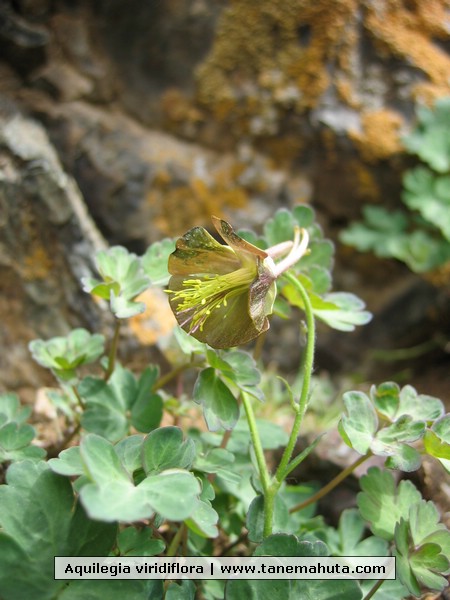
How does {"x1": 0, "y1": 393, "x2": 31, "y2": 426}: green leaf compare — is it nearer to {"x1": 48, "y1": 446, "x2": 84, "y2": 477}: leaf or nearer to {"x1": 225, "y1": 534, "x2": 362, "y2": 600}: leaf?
{"x1": 48, "y1": 446, "x2": 84, "y2": 477}: leaf

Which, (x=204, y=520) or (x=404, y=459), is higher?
(x=404, y=459)

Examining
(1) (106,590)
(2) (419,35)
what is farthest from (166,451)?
(2) (419,35)

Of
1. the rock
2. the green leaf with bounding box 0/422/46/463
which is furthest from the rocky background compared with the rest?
the green leaf with bounding box 0/422/46/463

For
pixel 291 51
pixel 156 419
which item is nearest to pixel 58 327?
pixel 156 419

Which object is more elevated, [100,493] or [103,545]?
[100,493]

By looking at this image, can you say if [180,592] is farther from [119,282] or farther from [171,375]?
[119,282]

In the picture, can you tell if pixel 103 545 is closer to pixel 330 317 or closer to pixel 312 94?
pixel 330 317

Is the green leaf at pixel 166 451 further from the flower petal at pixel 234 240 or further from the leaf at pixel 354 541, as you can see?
the leaf at pixel 354 541
